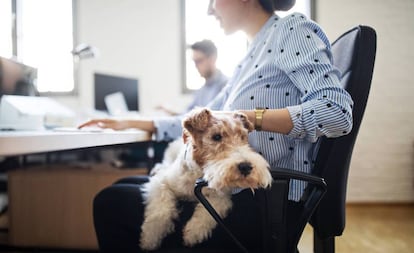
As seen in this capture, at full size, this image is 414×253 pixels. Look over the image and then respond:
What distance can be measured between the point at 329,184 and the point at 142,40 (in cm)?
289

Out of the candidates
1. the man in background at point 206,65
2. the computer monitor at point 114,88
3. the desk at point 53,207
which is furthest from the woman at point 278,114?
the computer monitor at point 114,88

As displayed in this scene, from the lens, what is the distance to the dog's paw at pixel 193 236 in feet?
2.66

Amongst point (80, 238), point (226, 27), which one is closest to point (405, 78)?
point (226, 27)

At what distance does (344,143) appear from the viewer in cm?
83

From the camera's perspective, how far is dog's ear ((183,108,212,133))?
35.1 inches

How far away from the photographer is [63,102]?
340 centimetres

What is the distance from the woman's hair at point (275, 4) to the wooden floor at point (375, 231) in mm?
1492

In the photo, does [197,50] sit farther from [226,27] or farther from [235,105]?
[235,105]

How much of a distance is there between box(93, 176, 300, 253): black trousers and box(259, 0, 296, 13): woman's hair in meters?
0.66

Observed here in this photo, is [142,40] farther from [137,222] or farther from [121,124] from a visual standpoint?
[137,222]

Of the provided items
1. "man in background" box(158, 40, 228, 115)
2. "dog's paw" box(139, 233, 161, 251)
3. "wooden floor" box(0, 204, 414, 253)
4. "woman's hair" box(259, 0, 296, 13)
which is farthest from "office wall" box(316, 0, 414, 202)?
"dog's paw" box(139, 233, 161, 251)

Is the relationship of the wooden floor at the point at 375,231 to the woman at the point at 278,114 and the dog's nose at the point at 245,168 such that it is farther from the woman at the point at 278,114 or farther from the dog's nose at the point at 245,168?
the dog's nose at the point at 245,168

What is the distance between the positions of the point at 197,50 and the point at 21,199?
1.65 metres

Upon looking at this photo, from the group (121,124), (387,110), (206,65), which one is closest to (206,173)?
(121,124)
